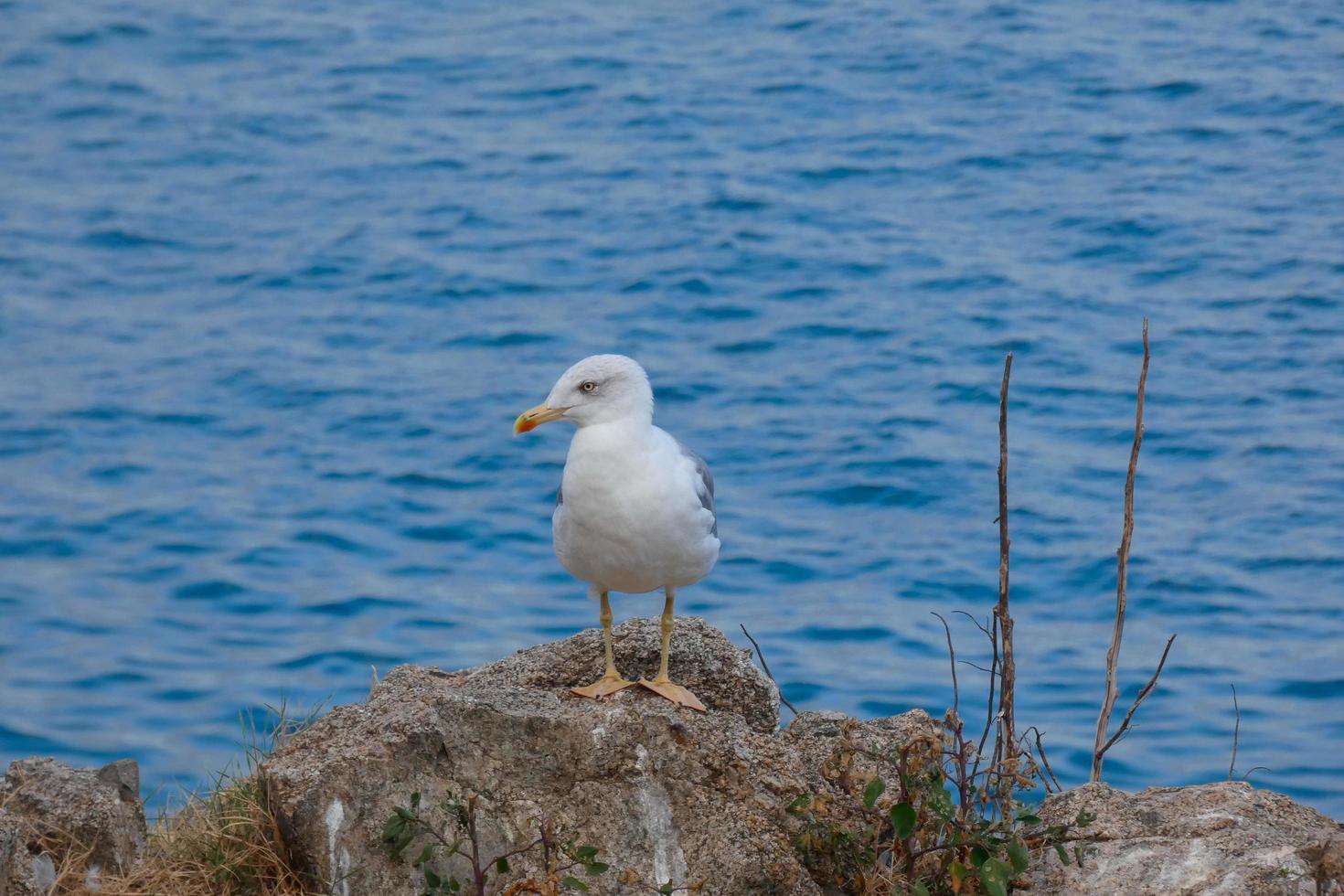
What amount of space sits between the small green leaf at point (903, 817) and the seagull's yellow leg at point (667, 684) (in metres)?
0.77

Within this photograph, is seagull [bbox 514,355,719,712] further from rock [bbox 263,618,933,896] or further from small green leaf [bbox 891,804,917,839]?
small green leaf [bbox 891,804,917,839]

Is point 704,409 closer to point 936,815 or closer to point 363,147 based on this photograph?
point 363,147

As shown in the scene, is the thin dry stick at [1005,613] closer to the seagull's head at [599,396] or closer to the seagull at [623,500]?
the seagull at [623,500]

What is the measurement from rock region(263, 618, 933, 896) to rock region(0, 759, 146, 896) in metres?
0.51

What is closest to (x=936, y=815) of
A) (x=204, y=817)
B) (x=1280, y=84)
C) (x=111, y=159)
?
(x=204, y=817)

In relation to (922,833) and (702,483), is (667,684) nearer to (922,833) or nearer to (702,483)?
(702,483)

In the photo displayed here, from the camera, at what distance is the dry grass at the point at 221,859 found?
3689 millimetres

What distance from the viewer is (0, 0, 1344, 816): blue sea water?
918 cm

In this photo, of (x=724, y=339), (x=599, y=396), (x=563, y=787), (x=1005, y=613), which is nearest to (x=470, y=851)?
(x=563, y=787)

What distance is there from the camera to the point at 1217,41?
46.9 feet

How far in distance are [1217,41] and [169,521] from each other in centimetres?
930

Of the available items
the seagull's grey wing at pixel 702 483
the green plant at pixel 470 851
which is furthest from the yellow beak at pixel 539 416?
the green plant at pixel 470 851

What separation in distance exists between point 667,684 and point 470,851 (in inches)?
32.1

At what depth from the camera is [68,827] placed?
13.0 feet
